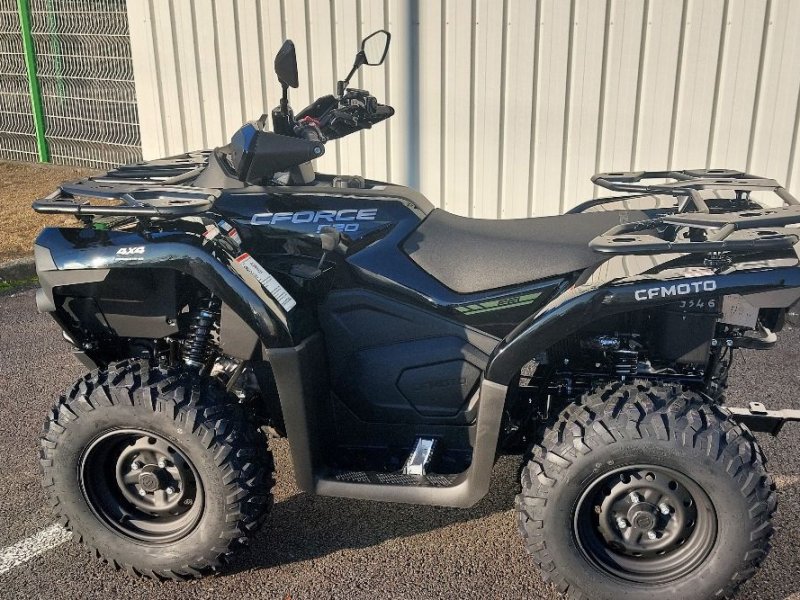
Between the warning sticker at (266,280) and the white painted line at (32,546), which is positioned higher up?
the warning sticker at (266,280)

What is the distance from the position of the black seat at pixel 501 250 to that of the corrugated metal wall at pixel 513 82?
3199mm

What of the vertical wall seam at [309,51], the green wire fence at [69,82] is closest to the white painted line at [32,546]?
the vertical wall seam at [309,51]

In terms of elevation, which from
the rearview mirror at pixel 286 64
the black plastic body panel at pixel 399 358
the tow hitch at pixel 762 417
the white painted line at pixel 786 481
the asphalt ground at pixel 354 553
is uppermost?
the rearview mirror at pixel 286 64

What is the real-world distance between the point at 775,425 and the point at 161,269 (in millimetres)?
2407

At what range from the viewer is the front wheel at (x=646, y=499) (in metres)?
2.63

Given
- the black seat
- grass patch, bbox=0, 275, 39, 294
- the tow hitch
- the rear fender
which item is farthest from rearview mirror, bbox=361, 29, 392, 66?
grass patch, bbox=0, 275, 39, 294

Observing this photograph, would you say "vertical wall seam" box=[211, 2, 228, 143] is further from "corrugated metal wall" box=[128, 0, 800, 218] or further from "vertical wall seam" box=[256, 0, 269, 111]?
"vertical wall seam" box=[256, 0, 269, 111]

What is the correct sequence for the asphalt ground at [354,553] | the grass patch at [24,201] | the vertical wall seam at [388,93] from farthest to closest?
the grass patch at [24,201], the vertical wall seam at [388,93], the asphalt ground at [354,553]

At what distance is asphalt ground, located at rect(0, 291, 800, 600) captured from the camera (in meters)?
2.99

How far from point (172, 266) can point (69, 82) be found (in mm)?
8721

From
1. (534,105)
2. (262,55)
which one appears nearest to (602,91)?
(534,105)

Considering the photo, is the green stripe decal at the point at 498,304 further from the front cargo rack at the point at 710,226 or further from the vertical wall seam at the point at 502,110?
the vertical wall seam at the point at 502,110

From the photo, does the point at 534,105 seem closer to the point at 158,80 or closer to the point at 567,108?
the point at 567,108

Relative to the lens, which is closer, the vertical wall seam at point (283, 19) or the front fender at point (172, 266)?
the front fender at point (172, 266)
